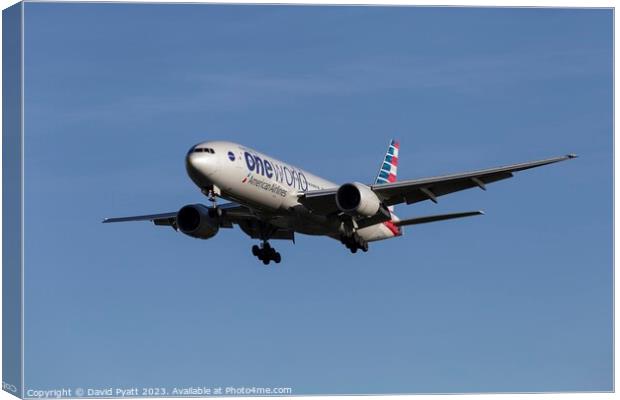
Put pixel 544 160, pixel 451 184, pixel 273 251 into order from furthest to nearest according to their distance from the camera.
→ pixel 273 251 < pixel 451 184 < pixel 544 160

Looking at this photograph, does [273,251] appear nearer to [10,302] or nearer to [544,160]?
[544,160]

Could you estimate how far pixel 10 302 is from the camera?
85.3ft

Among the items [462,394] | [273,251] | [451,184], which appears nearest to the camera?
[462,394]

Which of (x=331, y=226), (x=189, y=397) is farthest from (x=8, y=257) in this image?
(x=331, y=226)

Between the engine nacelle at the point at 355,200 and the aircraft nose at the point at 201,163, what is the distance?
15.3 ft

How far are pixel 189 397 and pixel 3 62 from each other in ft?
30.5

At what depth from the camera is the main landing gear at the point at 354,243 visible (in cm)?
3950

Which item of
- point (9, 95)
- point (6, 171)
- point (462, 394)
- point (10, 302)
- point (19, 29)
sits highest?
point (19, 29)

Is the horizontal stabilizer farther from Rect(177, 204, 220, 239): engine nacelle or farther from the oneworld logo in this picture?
Rect(177, 204, 220, 239): engine nacelle

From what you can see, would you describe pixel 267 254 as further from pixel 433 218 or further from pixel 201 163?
pixel 201 163

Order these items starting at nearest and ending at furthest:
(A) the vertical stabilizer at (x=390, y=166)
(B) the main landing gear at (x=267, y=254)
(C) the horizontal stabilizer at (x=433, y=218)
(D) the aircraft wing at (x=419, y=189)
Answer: (D) the aircraft wing at (x=419, y=189), (C) the horizontal stabilizer at (x=433, y=218), (B) the main landing gear at (x=267, y=254), (A) the vertical stabilizer at (x=390, y=166)

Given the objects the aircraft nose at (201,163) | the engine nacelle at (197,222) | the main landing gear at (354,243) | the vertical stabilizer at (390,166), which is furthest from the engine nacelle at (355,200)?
the vertical stabilizer at (390,166)

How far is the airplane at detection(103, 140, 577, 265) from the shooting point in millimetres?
34969

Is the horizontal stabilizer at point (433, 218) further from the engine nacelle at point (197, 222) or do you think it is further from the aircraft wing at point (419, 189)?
the engine nacelle at point (197, 222)
